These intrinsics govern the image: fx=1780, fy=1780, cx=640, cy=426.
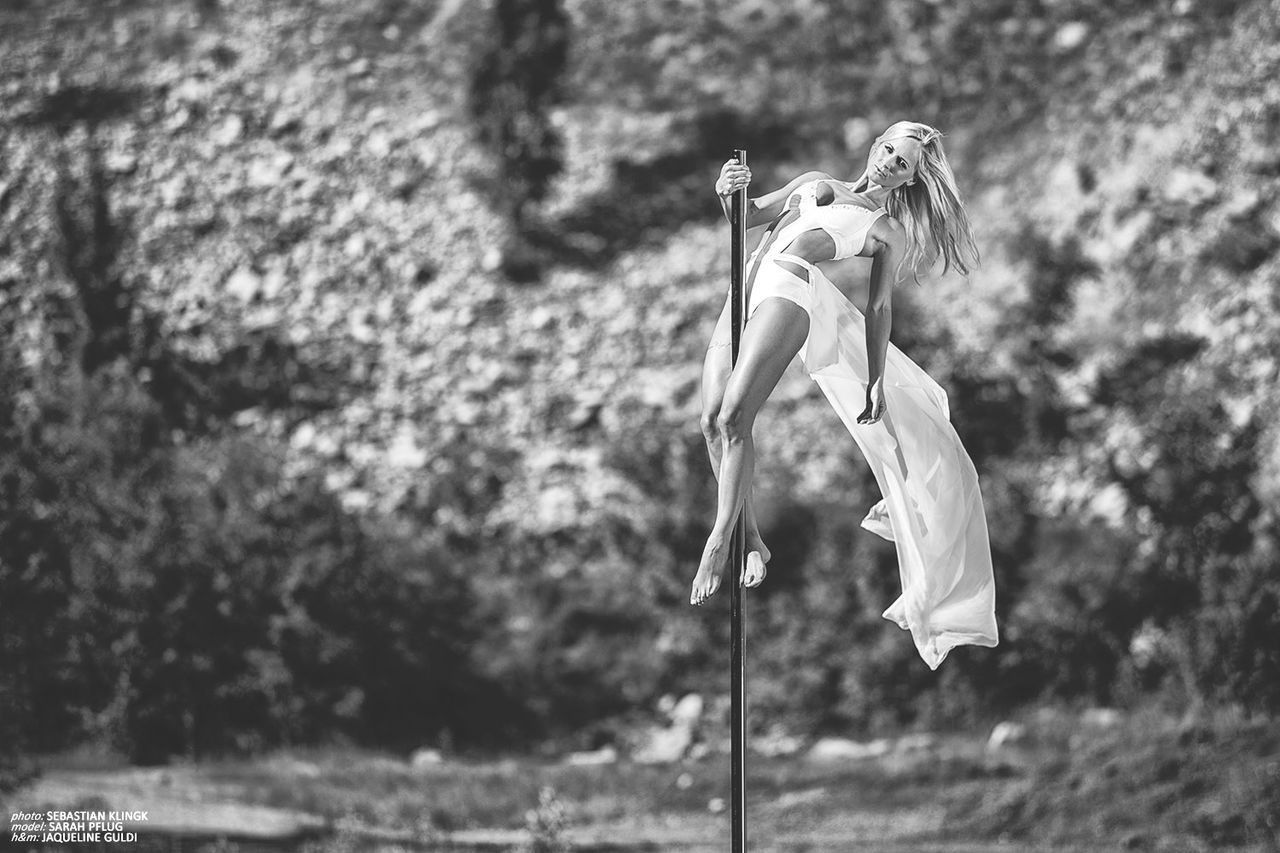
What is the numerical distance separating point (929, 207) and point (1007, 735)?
7.07 m

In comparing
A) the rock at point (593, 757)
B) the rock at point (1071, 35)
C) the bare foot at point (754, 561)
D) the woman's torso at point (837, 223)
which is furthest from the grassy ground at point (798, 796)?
the rock at point (1071, 35)

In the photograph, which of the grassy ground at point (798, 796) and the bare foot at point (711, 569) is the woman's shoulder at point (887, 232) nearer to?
the bare foot at point (711, 569)

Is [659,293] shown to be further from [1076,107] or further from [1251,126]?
[1251,126]

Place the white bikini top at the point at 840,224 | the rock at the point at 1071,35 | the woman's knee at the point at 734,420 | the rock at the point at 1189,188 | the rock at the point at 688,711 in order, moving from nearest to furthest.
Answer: the woman's knee at the point at 734,420 → the white bikini top at the point at 840,224 → the rock at the point at 688,711 → the rock at the point at 1189,188 → the rock at the point at 1071,35

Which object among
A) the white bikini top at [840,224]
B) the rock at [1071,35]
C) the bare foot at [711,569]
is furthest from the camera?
the rock at [1071,35]

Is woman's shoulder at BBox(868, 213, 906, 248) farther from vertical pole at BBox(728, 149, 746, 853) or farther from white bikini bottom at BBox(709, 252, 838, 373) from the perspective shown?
vertical pole at BBox(728, 149, 746, 853)

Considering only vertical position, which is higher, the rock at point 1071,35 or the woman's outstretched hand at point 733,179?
the rock at point 1071,35

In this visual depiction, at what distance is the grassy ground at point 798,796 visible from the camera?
1066cm

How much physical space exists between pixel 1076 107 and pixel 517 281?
467cm

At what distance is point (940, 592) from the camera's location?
17.6 feet

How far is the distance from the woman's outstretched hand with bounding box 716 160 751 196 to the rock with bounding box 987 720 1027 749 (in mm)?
7305

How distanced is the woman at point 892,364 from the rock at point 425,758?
276 inches

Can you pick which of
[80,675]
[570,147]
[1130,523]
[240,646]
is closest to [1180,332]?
[1130,523]

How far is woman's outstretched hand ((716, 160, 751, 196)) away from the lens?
530 centimetres
